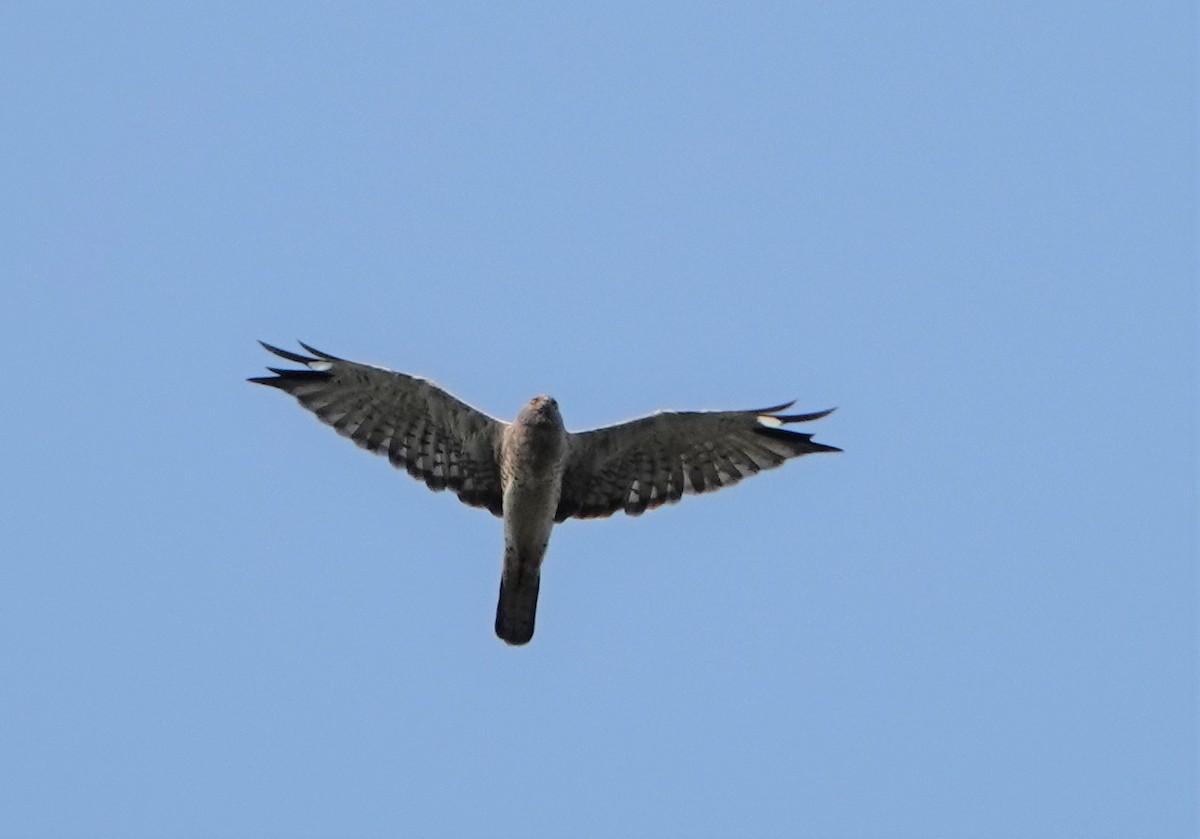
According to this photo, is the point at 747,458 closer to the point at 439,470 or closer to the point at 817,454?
the point at 817,454

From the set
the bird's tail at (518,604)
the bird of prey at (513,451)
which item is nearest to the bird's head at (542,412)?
the bird of prey at (513,451)

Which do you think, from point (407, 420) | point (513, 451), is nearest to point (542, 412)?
point (513, 451)

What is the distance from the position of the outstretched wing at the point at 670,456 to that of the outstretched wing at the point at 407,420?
0.69 metres

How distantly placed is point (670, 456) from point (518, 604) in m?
1.72

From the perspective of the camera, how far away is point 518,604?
1279 cm

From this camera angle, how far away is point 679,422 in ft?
42.4

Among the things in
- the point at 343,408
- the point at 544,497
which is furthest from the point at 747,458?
the point at 343,408

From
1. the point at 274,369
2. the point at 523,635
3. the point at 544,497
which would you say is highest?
the point at 274,369

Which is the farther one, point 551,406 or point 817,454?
point 817,454

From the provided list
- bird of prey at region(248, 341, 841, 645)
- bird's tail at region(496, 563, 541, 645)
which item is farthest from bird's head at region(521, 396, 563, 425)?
bird's tail at region(496, 563, 541, 645)

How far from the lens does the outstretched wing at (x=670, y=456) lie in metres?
12.9

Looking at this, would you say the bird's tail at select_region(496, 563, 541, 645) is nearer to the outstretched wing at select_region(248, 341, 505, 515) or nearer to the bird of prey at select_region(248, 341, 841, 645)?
the bird of prey at select_region(248, 341, 841, 645)

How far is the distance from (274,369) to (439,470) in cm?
154

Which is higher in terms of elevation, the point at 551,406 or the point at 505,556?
the point at 551,406
